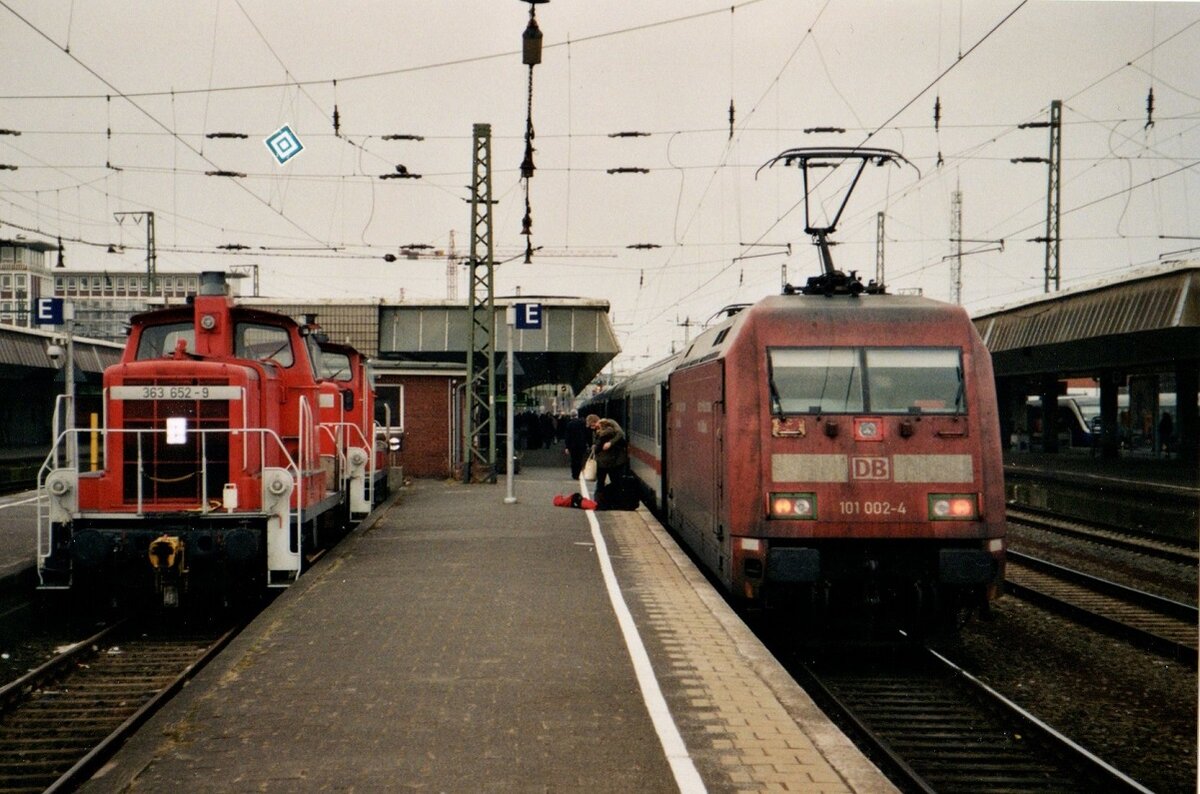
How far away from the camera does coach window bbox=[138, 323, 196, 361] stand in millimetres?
11000

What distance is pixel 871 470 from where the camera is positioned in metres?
8.59

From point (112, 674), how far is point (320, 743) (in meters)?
4.10

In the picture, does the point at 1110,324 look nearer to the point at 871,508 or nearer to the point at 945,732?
the point at 871,508

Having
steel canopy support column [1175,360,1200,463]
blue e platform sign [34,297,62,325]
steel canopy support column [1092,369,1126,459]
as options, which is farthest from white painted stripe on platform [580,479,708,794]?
steel canopy support column [1092,369,1126,459]

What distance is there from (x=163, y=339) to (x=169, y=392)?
1.22m

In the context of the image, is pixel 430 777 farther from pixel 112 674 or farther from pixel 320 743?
pixel 112 674

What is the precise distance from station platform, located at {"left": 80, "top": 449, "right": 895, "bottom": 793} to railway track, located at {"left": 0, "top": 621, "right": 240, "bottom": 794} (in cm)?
59

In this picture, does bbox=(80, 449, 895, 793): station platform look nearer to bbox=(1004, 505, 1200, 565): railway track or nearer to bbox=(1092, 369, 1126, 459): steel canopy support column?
bbox=(1004, 505, 1200, 565): railway track

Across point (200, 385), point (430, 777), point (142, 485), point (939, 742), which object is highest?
point (200, 385)

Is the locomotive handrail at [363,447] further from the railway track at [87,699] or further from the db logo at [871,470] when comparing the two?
the db logo at [871,470]

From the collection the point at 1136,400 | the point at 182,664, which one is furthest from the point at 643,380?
the point at 1136,400

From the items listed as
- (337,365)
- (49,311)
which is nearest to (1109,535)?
(337,365)

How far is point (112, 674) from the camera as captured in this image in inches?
339

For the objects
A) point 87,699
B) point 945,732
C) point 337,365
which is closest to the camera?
point 945,732
